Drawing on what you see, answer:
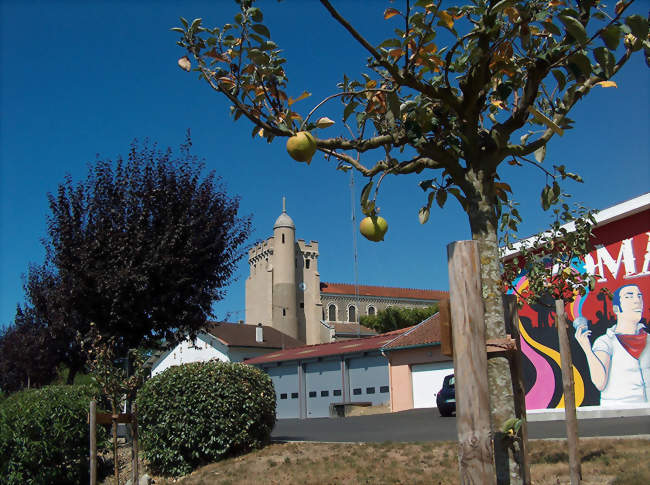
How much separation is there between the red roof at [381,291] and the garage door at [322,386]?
51.0m

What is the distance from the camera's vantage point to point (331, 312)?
291 feet

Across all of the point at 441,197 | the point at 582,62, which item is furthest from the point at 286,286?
the point at 582,62

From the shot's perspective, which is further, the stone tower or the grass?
the stone tower

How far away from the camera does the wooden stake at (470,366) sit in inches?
120

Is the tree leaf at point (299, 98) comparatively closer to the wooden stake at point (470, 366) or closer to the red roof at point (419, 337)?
the wooden stake at point (470, 366)

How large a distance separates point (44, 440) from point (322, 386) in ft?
85.5

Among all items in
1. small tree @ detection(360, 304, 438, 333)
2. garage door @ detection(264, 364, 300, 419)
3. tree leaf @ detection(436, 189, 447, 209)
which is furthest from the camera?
small tree @ detection(360, 304, 438, 333)

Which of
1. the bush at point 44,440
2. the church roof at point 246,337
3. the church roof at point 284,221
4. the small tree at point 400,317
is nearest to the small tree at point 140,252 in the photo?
the bush at point 44,440

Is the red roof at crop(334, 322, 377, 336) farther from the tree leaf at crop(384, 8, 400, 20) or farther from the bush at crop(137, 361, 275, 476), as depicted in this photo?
the tree leaf at crop(384, 8, 400, 20)

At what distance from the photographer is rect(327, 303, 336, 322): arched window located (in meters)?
88.0

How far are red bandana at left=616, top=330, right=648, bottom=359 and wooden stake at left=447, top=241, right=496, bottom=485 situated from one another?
44.4 ft

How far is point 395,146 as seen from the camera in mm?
4309

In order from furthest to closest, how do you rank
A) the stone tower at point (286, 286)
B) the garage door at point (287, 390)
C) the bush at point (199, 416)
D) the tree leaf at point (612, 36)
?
the stone tower at point (286, 286) < the garage door at point (287, 390) < the bush at point (199, 416) < the tree leaf at point (612, 36)

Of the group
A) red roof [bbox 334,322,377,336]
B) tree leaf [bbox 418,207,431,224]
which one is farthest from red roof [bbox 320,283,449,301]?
tree leaf [bbox 418,207,431,224]
